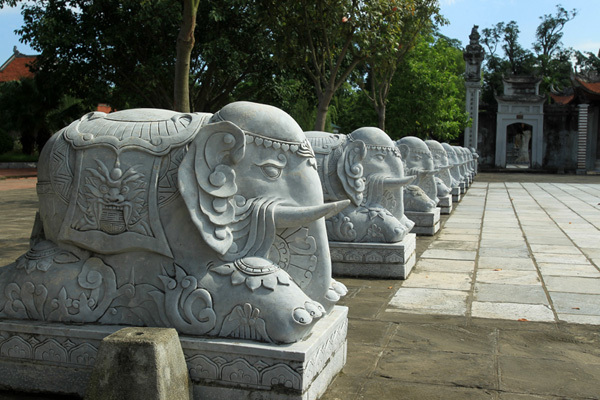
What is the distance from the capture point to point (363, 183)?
20.0ft

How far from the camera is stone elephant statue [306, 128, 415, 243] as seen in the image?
6.00 m

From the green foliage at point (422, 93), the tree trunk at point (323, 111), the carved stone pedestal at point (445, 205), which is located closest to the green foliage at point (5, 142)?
the green foliage at point (422, 93)

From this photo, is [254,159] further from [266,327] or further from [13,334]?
[13,334]

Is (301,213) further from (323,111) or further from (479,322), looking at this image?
(323,111)

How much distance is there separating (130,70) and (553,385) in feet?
51.9

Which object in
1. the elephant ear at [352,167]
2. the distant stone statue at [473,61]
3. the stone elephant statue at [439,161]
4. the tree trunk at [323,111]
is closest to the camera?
the elephant ear at [352,167]

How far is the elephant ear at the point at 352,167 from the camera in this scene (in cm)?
596

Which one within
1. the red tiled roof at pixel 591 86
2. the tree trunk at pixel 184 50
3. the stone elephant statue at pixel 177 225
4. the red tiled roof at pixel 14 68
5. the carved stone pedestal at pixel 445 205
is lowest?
the carved stone pedestal at pixel 445 205

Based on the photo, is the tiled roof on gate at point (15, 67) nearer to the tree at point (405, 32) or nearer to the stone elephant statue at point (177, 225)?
the tree at point (405, 32)

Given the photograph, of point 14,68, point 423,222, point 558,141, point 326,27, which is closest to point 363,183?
point 423,222

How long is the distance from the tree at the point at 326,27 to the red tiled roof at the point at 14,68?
2853cm

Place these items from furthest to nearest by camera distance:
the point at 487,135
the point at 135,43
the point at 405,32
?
the point at 487,135 < the point at 135,43 < the point at 405,32

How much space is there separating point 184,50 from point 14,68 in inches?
1347

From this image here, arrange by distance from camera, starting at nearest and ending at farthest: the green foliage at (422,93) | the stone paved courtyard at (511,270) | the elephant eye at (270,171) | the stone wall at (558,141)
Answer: the elephant eye at (270,171) → the stone paved courtyard at (511,270) → the green foliage at (422,93) → the stone wall at (558,141)
